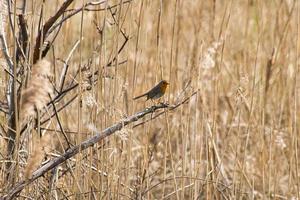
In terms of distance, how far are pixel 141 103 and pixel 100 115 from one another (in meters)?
0.90

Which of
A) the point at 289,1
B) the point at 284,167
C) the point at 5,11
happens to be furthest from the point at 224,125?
the point at 5,11

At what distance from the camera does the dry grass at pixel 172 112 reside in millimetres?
2084

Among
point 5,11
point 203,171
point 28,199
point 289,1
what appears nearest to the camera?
point 5,11

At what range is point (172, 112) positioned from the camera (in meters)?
2.80

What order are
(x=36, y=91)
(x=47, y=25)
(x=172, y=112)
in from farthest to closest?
(x=172, y=112)
(x=47, y=25)
(x=36, y=91)

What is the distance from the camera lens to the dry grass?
2.08 metres

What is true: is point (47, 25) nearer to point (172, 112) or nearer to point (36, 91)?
point (36, 91)

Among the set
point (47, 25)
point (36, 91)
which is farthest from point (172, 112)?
point (36, 91)

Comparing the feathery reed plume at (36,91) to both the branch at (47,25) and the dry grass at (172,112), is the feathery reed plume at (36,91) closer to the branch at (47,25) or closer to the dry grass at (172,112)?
the dry grass at (172,112)

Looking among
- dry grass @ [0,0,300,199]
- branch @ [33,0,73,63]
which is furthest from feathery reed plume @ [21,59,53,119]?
branch @ [33,0,73,63]

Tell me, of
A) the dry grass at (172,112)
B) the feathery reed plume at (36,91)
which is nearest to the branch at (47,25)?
the dry grass at (172,112)

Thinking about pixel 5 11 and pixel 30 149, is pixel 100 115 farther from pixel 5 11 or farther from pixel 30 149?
pixel 5 11

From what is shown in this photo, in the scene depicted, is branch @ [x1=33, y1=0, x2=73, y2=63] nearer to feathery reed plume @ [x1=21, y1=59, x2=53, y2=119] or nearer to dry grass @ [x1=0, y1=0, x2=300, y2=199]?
dry grass @ [x1=0, y1=0, x2=300, y2=199]

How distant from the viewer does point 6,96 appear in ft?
7.09
